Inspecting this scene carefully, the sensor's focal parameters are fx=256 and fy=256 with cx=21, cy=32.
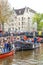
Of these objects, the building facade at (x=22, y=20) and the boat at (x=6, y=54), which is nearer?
the boat at (x=6, y=54)

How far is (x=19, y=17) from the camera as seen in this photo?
88938 mm

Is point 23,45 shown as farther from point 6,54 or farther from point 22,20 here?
point 22,20

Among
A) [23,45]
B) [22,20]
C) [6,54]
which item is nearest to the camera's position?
[6,54]

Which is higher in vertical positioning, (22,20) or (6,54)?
(22,20)

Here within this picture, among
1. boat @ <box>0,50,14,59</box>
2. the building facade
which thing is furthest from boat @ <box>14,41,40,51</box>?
the building facade

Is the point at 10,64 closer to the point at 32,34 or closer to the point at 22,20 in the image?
the point at 32,34

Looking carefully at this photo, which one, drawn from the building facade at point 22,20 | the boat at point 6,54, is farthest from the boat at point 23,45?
the building facade at point 22,20

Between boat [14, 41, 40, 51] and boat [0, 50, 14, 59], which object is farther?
boat [14, 41, 40, 51]

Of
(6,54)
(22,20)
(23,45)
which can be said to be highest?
(22,20)

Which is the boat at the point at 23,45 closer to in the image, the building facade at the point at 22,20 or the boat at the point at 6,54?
the boat at the point at 6,54

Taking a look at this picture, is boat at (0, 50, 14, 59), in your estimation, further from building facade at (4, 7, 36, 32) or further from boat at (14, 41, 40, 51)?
building facade at (4, 7, 36, 32)

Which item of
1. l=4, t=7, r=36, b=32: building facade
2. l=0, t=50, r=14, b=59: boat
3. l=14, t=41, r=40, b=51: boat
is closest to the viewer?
l=0, t=50, r=14, b=59: boat

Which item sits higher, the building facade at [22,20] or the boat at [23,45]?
the building facade at [22,20]

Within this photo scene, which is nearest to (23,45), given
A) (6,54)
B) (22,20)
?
(6,54)
